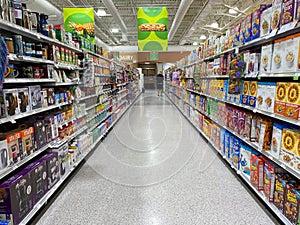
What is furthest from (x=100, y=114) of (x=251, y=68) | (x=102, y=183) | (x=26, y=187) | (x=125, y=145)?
(x=251, y=68)

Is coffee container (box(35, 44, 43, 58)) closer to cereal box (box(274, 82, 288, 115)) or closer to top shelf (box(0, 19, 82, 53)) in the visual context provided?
top shelf (box(0, 19, 82, 53))

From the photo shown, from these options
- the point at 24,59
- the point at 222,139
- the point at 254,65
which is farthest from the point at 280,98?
the point at 24,59

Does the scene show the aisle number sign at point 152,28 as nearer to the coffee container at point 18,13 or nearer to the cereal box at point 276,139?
the coffee container at point 18,13

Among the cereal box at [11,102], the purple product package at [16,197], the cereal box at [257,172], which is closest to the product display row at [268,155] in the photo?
the cereal box at [257,172]

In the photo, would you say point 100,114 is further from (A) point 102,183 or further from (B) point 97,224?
(B) point 97,224

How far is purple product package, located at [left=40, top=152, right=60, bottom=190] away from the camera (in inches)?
101

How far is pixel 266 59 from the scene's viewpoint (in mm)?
2359

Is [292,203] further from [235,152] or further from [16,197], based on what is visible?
[16,197]

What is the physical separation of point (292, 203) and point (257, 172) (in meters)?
0.64

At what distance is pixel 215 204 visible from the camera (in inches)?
102

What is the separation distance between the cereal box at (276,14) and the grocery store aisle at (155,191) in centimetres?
205

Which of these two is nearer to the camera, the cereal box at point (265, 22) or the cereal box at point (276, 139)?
the cereal box at point (276, 139)

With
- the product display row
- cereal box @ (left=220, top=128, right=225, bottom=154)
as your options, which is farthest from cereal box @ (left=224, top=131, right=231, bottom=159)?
cereal box @ (left=220, top=128, right=225, bottom=154)

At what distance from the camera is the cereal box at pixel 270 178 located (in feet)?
7.41
